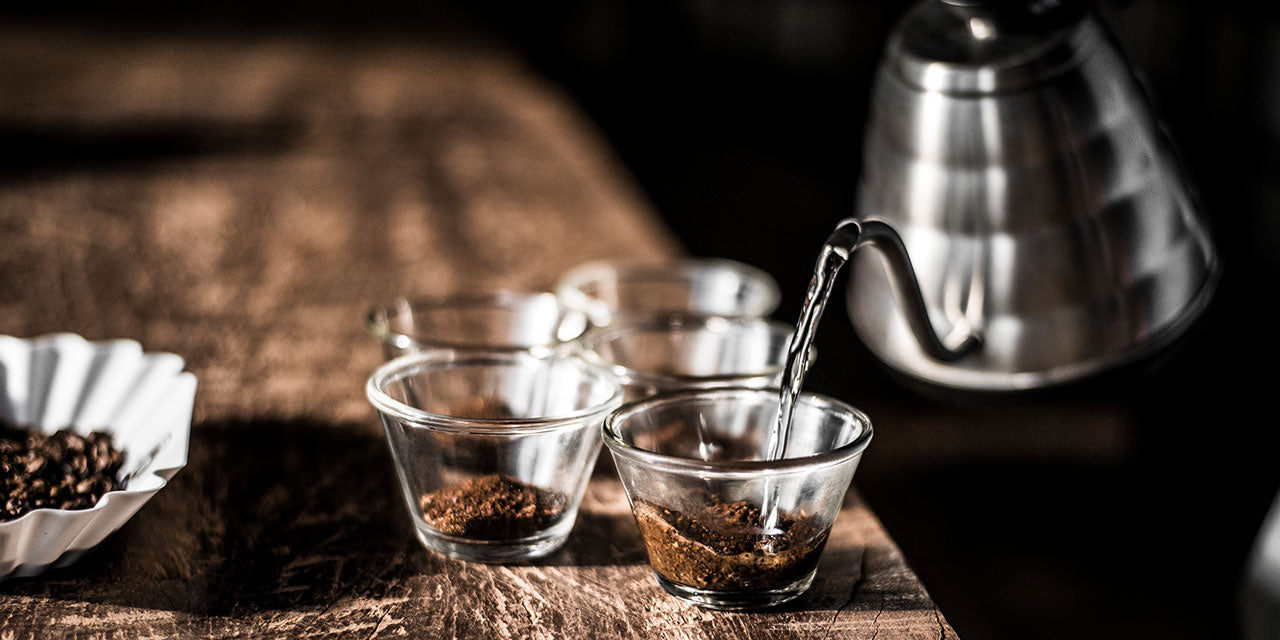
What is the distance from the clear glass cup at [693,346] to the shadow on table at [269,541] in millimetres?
151

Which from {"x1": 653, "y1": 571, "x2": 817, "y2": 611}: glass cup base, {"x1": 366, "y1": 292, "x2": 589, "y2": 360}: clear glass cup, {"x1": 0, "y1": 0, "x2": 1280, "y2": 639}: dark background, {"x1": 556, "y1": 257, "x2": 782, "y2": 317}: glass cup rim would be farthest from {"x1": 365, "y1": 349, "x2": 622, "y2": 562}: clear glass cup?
{"x1": 0, "y1": 0, "x2": 1280, "y2": 639}: dark background

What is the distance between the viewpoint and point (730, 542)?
72cm

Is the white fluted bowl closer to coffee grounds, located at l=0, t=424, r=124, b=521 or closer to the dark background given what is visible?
coffee grounds, located at l=0, t=424, r=124, b=521

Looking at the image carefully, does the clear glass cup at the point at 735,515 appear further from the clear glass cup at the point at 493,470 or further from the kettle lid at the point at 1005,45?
the kettle lid at the point at 1005,45

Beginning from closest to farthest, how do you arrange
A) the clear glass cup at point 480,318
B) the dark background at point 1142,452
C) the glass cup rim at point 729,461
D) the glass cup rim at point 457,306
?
the glass cup rim at point 729,461 < the glass cup rim at point 457,306 < the clear glass cup at point 480,318 < the dark background at point 1142,452

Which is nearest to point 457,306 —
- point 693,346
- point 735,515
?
point 693,346

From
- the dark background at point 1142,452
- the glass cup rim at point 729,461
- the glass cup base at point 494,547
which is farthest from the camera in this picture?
the dark background at point 1142,452

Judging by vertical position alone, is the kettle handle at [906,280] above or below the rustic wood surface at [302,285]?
above

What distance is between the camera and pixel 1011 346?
3.10 feet

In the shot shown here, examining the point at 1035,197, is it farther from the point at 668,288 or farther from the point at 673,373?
the point at 668,288

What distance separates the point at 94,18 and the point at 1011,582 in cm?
441

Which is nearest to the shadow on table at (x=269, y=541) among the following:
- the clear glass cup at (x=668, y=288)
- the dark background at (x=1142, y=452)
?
the clear glass cup at (x=668, y=288)

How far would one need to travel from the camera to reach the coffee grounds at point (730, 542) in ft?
2.35

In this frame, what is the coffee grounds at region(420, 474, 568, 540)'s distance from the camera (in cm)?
79
